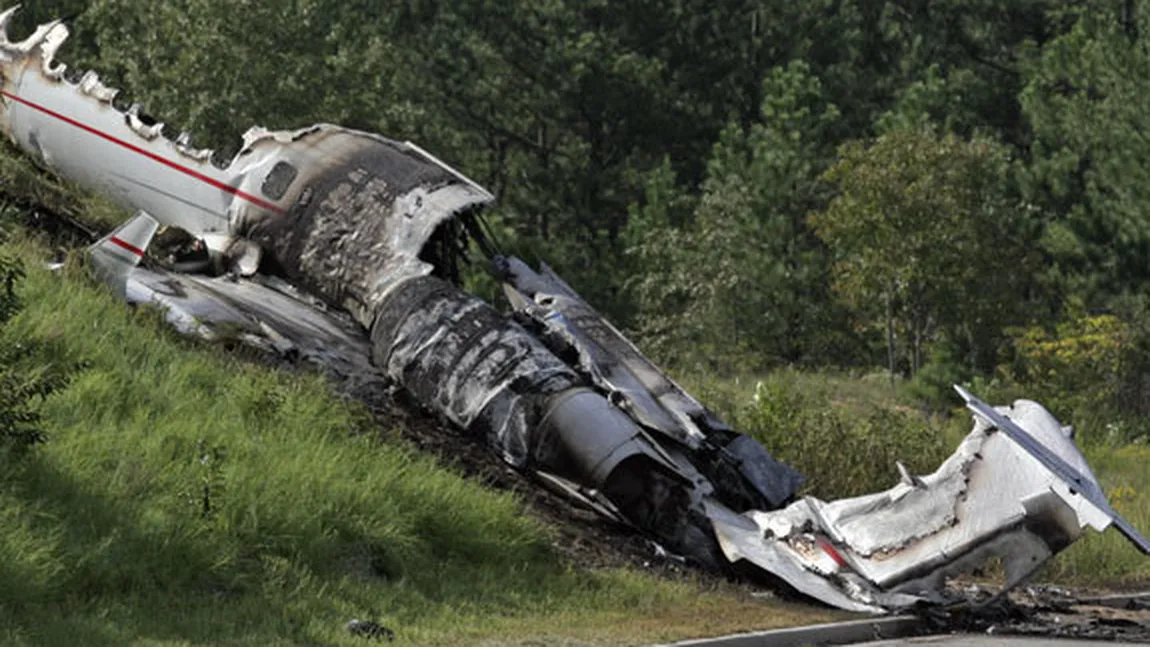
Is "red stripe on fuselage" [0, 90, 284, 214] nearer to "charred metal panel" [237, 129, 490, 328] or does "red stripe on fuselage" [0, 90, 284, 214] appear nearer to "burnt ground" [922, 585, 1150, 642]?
"charred metal panel" [237, 129, 490, 328]

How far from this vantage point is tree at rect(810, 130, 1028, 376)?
42406mm

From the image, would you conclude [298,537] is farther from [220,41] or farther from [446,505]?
[220,41]

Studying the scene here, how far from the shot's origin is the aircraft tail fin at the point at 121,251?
68.4 ft

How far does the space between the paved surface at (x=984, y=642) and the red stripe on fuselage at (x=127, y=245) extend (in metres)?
8.59

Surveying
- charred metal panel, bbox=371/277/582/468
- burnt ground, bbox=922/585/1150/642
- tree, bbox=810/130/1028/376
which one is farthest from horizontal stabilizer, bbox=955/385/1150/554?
tree, bbox=810/130/1028/376

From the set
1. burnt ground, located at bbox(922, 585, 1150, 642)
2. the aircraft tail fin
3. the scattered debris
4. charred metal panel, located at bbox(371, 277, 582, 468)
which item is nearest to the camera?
the scattered debris

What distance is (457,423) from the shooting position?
67.7ft

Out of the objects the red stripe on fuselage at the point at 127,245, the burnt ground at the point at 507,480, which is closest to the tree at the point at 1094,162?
the burnt ground at the point at 507,480

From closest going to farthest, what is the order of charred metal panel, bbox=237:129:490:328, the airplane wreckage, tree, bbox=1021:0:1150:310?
the airplane wreckage < charred metal panel, bbox=237:129:490:328 < tree, bbox=1021:0:1150:310

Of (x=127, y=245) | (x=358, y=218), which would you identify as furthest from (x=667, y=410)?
(x=127, y=245)

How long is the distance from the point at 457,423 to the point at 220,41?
21013mm

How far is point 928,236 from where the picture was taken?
42281mm

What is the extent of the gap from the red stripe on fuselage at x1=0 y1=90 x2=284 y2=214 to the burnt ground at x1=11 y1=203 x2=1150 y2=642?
3078 mm

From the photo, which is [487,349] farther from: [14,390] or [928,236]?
[928,236]
